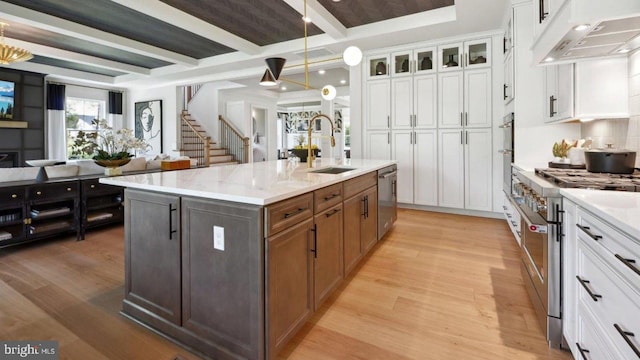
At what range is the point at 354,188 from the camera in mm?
2613

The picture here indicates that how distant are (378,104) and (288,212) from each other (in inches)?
165

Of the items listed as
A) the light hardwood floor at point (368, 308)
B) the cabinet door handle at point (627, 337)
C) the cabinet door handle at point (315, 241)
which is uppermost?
the cabinet door handle at point (315, 241)

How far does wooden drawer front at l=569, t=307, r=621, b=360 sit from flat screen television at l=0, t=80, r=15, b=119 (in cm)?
974

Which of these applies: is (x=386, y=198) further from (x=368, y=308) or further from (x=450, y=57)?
(x=450, y=57)

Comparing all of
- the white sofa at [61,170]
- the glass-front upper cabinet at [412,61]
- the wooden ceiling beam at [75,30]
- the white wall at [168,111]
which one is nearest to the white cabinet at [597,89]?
the glass-front upper cabinet at [412,61]

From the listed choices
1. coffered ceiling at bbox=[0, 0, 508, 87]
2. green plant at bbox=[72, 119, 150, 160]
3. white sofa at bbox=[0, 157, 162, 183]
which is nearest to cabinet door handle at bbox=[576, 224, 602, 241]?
coffered ceiling at bbox=[0, 0, 508, 87]

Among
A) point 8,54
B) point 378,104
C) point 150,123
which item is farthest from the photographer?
point 150,123

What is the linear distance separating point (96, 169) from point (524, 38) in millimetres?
5470

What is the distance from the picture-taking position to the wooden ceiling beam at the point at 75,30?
4.18m

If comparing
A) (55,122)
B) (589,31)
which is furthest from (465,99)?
(55,122)

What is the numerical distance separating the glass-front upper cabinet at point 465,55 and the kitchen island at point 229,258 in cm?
368

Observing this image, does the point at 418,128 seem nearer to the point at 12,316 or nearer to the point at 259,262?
the point at 259,262

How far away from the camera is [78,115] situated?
27.5 ft

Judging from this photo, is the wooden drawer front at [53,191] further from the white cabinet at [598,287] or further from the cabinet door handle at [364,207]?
the white cabinet at [598,287]
